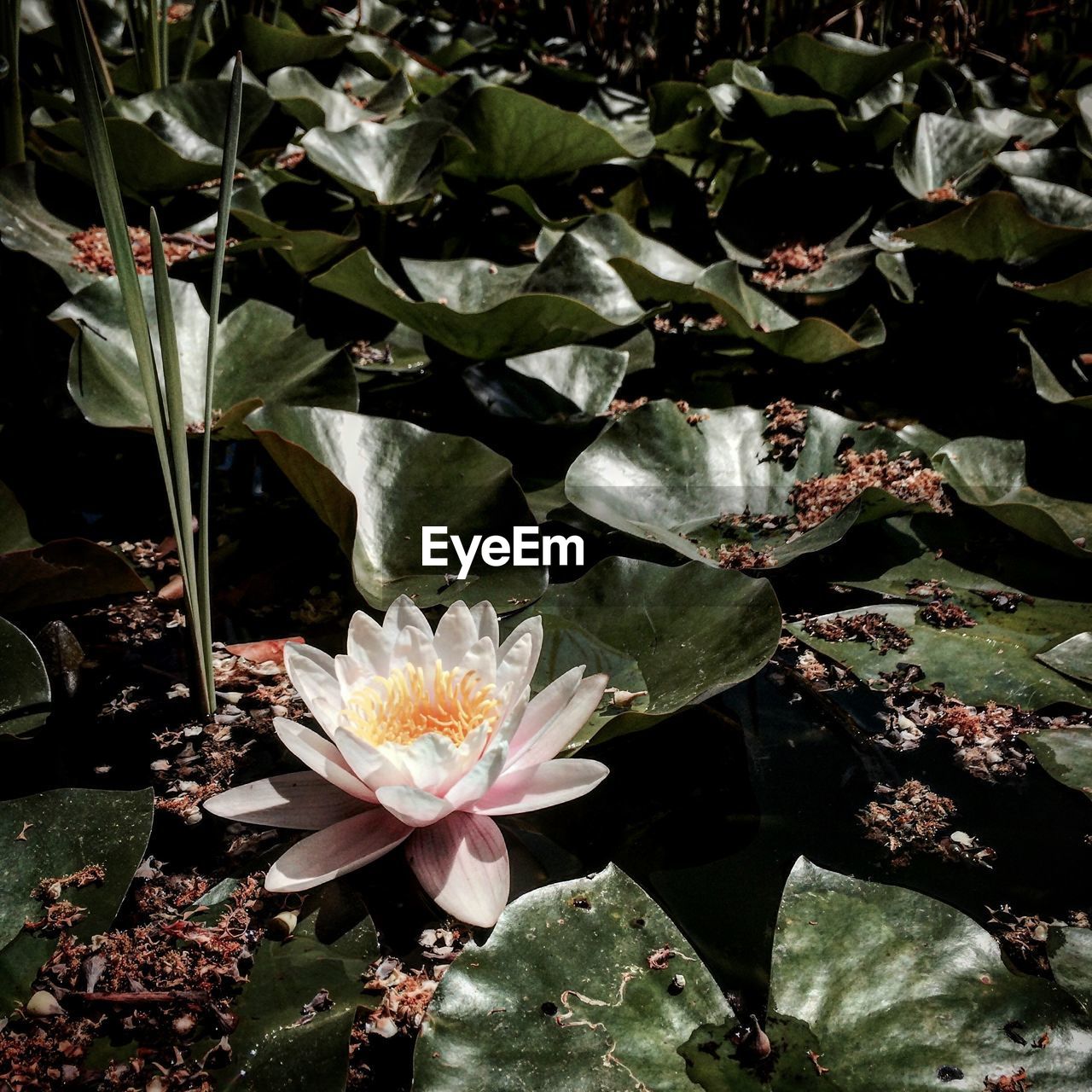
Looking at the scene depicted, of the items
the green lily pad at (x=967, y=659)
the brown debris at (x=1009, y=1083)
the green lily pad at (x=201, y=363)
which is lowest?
the brown debris at (x=1009, y=1083)

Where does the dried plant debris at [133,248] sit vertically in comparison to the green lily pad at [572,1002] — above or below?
above

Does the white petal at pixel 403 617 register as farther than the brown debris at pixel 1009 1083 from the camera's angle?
Yes

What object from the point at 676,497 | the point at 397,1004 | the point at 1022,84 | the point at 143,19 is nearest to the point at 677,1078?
the point at 397,1004

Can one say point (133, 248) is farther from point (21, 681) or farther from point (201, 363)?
point (21, 681)

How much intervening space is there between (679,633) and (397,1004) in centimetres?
61

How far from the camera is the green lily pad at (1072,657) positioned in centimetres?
138

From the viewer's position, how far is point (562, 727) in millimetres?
1107

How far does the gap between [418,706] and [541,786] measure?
18 centimetres

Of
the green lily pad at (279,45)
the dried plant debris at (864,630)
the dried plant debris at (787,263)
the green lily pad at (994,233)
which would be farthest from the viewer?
the green lily pad at (279,45)

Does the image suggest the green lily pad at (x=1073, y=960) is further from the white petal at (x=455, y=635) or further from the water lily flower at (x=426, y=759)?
the white petal at (x=455, y=635)

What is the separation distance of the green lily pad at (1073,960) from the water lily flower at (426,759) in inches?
20.5

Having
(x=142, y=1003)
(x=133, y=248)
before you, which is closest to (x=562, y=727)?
(x=142, y=1003)

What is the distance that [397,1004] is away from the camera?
39.1 inches

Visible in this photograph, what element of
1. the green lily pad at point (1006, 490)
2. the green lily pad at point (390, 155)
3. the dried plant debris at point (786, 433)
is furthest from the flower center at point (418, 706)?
the green lily pad at point (390, 155)
